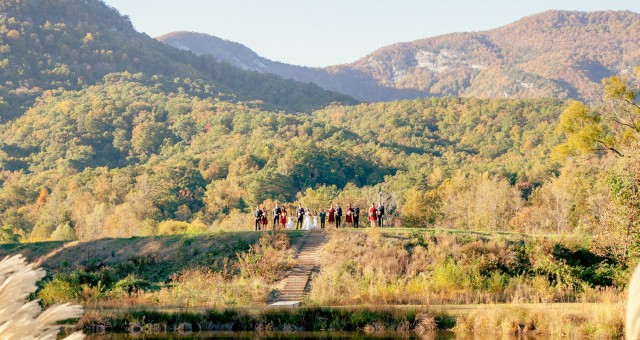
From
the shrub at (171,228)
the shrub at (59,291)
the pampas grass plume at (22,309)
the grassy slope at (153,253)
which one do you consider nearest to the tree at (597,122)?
the grassy slope at (153,253)

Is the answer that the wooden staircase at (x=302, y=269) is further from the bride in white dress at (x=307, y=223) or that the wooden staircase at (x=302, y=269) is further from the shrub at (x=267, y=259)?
the bride in white dress at (x=307, y=223)

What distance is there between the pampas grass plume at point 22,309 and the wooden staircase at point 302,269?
94.6 feet

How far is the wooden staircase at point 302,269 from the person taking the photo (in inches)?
1385

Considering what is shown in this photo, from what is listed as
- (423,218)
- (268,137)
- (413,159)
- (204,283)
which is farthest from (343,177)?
(204,283)

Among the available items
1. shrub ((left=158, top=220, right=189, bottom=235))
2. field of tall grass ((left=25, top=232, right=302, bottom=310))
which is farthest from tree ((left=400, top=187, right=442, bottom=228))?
field of tall grass ((left=25, top=232, right=302, bottom=310))

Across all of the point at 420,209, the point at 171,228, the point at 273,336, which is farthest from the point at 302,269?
the point at 420,209

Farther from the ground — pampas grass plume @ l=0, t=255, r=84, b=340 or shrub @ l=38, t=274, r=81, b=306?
pampas grass plume @ l=0, t=255, r=84, b=340

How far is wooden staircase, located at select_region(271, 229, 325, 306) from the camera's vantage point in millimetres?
35188

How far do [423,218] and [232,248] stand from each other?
109ft

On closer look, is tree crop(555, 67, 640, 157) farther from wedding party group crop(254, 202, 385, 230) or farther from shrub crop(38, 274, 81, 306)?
shrub crop(38, 274, 81, 306)

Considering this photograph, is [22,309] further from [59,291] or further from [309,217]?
[309,217]

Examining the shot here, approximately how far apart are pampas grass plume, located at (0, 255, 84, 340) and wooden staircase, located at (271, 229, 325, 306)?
28829mm

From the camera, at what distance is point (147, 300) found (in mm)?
33906

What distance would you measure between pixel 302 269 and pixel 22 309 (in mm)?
36247
